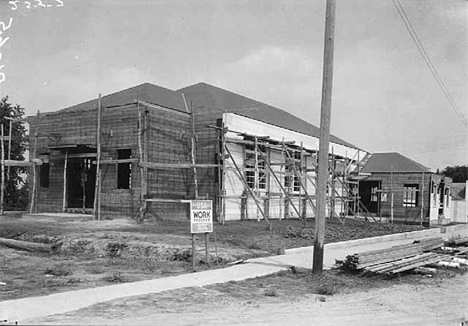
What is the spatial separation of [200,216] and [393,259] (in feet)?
18.3

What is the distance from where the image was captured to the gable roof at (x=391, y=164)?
3697 cm

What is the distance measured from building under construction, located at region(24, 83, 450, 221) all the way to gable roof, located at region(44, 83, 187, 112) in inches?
3.4

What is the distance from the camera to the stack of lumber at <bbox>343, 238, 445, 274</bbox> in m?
12.0

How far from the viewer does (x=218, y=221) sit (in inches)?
875

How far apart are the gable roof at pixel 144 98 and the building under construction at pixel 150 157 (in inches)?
3.4

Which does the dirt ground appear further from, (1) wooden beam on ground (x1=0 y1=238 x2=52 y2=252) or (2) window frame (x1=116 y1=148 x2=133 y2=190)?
(2) window frame (x1=116 y1=148 x2=133 y2=190)

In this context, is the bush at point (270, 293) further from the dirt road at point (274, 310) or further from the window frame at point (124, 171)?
the window frame at point (124, 171)

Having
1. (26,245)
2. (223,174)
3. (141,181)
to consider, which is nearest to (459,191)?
(223,174)

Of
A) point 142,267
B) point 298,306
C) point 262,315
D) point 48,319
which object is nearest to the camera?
point 48,319

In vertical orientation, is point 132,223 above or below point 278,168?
below

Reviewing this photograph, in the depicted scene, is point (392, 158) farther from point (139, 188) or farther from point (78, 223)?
point (78, 223)

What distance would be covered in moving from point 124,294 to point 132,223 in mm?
11201

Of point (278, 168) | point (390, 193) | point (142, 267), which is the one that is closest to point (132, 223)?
point (142, 267)

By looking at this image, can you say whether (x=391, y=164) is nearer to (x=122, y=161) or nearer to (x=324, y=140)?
(x=122, y=161)
